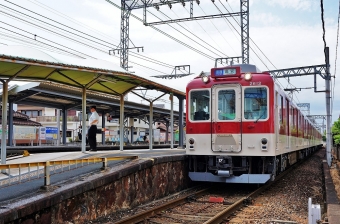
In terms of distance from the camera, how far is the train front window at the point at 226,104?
10.0 m

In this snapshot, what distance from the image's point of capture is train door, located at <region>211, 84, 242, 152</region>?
9.83m

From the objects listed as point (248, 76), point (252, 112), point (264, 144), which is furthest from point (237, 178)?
point (248, 76)

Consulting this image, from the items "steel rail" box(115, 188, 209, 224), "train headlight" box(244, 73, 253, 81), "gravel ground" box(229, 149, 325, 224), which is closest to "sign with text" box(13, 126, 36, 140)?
"gravel ground" box(229, 149, 325, 224)

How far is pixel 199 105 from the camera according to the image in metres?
10.5

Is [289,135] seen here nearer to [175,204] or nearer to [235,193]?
[235,193]

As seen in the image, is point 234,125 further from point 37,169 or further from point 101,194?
point 37,169

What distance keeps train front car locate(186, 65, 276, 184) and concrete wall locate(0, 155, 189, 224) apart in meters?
0.89

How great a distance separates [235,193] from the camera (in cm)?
1022

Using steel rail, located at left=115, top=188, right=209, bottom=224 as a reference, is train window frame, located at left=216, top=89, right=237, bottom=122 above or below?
above

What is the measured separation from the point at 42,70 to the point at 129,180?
3462 mm

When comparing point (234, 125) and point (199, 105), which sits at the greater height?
point (199, 105)

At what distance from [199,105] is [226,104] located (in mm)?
777

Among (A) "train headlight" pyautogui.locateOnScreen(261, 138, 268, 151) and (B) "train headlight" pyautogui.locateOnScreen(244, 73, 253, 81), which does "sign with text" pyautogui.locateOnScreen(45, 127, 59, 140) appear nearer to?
(B) "train headlight" pyautogui.locateOnScreen(244, 73, 253, 81)

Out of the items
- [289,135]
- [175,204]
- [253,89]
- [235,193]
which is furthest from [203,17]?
[175,204]
